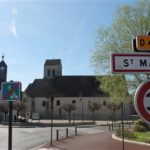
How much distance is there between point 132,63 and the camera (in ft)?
12.9

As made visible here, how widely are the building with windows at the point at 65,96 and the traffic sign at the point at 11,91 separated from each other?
8282cm

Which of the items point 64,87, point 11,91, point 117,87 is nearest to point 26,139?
point 117,87

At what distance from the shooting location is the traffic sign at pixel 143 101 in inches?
141

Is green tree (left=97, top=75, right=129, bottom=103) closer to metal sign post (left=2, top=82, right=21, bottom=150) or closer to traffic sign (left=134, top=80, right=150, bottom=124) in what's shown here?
metal sign post (left=2, top=82, right=21, bottom=150)

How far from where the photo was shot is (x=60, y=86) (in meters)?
102

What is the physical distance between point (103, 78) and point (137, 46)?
33.2 metres

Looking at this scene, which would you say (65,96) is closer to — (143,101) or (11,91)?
(11,91)

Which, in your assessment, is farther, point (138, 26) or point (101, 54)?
point (101, 54)

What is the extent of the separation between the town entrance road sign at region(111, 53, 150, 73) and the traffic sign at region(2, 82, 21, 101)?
190 inches

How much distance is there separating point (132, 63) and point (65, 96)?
9510 centimetres

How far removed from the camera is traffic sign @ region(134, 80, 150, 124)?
3579 millimetres

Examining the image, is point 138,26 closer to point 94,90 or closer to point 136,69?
point 136,69

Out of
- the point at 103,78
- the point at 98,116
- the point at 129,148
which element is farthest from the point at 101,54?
the point at 98,116

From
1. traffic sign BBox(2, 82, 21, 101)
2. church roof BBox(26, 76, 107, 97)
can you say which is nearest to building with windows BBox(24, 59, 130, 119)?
church roof BBox(26, 76, 107, 97)
